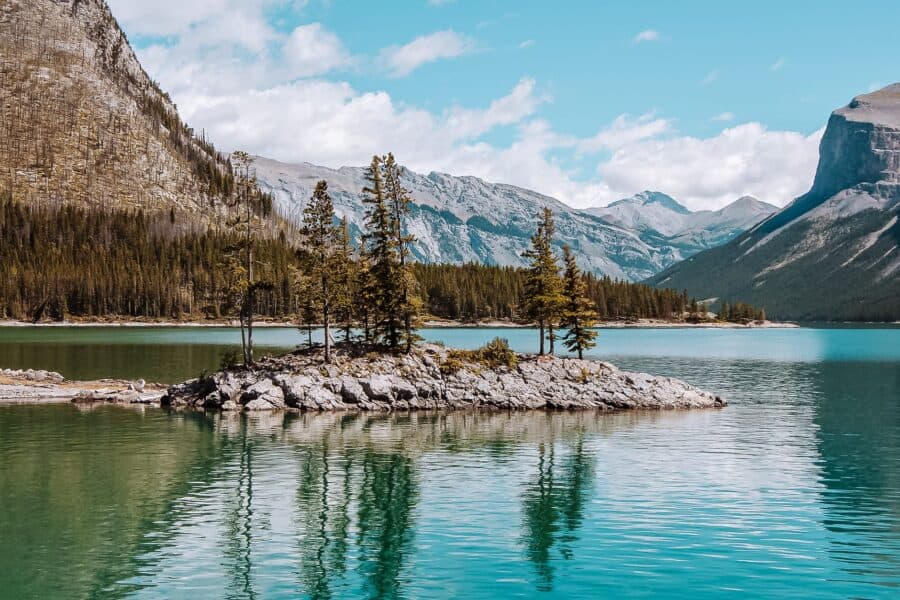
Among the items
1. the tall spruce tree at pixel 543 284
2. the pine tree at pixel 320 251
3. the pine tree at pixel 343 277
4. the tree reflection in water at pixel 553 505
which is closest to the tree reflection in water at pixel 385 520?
the tree reflection in water at pixel 553 505

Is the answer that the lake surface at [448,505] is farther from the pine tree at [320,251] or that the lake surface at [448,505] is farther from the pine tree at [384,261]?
the pine tree at [320,251]

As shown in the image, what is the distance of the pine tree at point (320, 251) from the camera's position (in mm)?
83250

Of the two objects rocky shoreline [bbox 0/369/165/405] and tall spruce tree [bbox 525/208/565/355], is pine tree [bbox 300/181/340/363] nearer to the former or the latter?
rocky shoreline [bbox 0/369/165/405]

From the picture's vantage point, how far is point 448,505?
121ft

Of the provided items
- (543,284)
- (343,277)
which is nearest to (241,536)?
(343,277)

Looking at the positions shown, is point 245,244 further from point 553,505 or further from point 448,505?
point 553,505

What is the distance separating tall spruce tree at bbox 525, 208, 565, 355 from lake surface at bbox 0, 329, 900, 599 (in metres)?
19.8

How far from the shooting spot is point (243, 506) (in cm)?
3647

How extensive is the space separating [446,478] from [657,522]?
13.3 metres

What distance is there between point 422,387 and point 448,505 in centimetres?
3942

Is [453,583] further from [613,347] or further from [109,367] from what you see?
[613,347]

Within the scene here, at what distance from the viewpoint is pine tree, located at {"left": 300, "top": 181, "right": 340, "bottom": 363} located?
83.2m

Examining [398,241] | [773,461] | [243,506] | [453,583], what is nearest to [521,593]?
[453,583]

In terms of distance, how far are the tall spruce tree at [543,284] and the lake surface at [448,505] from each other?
65.0ft
